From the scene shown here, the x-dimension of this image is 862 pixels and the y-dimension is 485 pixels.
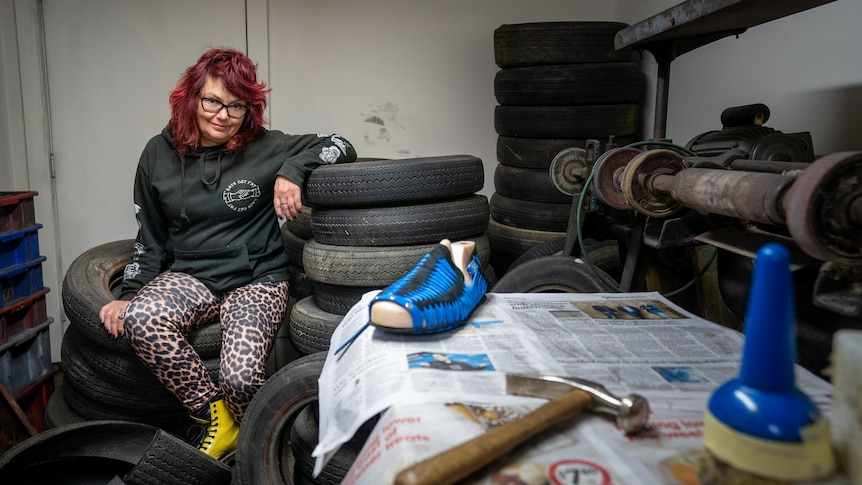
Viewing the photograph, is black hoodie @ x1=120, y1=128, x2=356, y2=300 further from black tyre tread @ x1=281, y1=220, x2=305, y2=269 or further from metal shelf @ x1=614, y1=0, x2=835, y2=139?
metal shelf @ x1=614, y1=0, x2=835, y2=139

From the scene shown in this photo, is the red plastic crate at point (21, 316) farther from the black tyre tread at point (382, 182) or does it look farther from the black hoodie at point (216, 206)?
the black tyre tread at point (382, 182)

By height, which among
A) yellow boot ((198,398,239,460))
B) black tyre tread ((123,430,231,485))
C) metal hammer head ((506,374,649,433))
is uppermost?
metal hammer head ((506,374,649,433))

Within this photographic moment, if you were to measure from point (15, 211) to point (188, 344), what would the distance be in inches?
35.5

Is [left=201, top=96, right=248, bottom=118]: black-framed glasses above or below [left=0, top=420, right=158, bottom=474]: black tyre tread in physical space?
above

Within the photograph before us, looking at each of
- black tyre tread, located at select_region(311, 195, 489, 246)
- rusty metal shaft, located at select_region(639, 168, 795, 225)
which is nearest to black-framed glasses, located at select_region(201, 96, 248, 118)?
black tyre tread, located at select_region(311, 195, 489, 246)

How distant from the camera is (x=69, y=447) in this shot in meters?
1.76

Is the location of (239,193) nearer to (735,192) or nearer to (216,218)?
(216,218)

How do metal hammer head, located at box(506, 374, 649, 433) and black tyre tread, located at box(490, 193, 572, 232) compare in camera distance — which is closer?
metal hammer head, located at box(506, 374, 649, 433)

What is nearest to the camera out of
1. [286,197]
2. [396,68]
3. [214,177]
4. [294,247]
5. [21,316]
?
[286,197]

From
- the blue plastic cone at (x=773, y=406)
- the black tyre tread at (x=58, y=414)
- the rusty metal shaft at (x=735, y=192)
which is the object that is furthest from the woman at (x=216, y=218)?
the blue plastic cone at (x=773, y=406)

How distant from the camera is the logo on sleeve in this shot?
2.36 meters

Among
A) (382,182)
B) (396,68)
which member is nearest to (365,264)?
(382,182)

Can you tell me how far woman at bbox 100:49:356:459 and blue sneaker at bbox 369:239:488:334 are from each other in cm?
97

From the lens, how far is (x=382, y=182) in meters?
2.23
